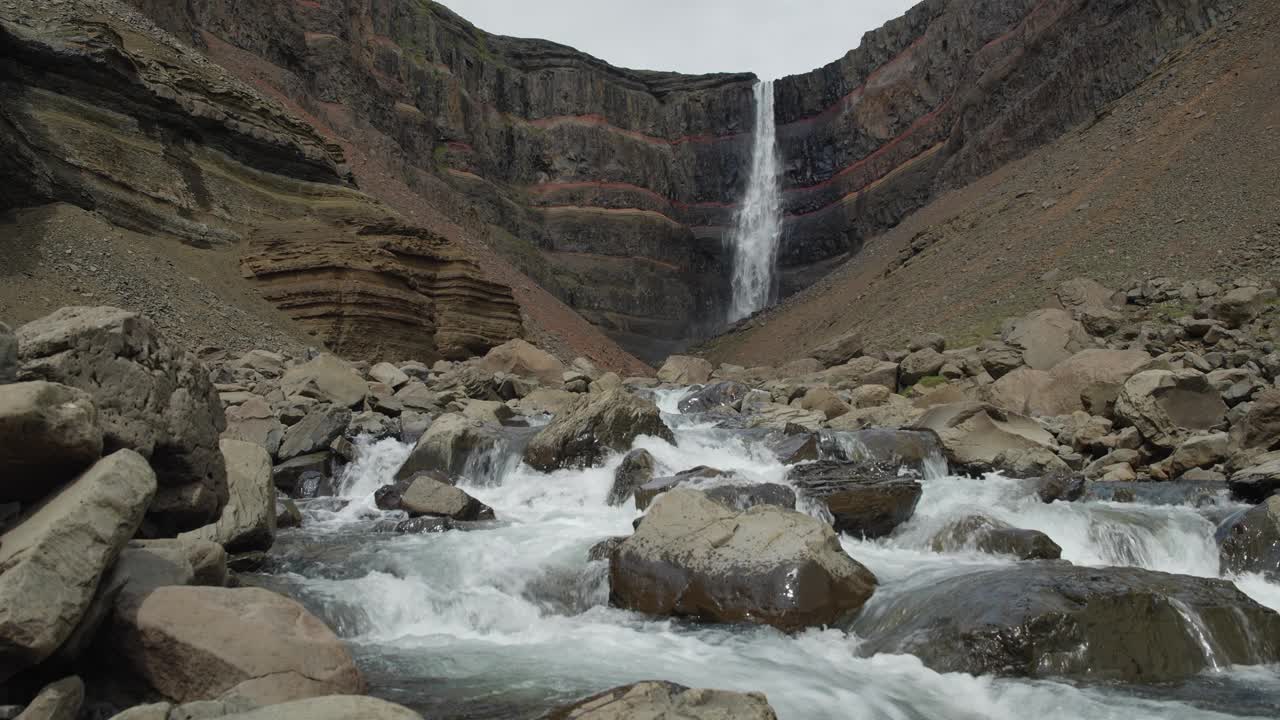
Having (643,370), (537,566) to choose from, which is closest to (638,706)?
(537,566)

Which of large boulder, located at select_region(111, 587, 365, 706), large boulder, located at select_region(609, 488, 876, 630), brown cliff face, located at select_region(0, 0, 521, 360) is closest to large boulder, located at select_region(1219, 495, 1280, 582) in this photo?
large boulder, located at select_region(609, 488, 876, 630)

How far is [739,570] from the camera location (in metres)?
7.23

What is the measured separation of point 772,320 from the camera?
45.6m

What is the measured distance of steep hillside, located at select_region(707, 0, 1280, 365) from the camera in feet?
79.2

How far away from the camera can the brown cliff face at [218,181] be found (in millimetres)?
20172

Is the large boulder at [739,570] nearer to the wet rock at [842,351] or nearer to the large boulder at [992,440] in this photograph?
the large boulder at [992,440]

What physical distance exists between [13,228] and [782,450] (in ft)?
55.2

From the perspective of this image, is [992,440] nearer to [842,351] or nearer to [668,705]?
[668,705]

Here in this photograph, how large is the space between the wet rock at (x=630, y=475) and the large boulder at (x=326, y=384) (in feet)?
22.0

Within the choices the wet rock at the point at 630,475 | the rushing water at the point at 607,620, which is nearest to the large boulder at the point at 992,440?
the rushing water at the point at 607,620

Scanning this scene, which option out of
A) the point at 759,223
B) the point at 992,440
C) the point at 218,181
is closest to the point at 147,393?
the point at 992,440

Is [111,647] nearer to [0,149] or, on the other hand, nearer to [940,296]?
[0,149]

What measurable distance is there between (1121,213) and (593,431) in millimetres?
23283

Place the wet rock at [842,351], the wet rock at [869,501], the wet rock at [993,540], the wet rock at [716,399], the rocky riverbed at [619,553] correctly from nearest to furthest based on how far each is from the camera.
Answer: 1. the rocky riverbed at [619,553]
2. the wet rock at [993,540]
3. the wet rock at [869,501]
4. the wet rock at [716,399]
5. the wet rock at [842,351]
